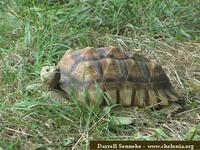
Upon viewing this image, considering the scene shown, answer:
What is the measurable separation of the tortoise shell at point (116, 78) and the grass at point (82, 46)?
0.13 metres

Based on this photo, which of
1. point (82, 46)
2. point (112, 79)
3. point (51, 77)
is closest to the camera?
point (112, 79)

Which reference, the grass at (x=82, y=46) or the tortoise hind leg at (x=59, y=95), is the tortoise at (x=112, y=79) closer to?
the tortoise hind leg at (x=59, y=95)

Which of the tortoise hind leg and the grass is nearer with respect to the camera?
the grass

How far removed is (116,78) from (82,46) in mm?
1116

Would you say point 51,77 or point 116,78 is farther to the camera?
point 51,77

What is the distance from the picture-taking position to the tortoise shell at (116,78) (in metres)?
3.75

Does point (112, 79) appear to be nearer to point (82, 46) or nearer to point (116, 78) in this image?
point (116, 78)

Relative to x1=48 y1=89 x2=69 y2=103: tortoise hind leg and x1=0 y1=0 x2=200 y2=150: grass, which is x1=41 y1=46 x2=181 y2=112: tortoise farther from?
x1=0 y1=0 x2=200 y2=150: grass

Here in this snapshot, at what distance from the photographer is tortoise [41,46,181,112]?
12.3 ft

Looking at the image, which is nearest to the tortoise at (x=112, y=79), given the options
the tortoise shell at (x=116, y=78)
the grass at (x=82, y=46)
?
the tortoise shell at (x=116, y=78)

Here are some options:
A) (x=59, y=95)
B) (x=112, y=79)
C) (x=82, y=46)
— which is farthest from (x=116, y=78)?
(x=82, y=46)

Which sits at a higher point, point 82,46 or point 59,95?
point 82,46

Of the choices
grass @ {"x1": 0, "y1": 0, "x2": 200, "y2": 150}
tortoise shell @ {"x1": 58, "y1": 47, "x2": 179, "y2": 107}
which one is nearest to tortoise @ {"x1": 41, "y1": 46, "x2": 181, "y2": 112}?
tortoise shell @ {"x1": 58, "y1": 47, "x2": 179, "y2": 107}

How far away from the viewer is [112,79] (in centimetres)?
376
